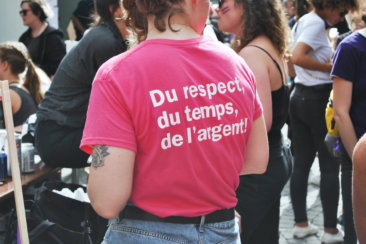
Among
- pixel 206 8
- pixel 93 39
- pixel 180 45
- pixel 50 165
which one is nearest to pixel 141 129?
pixel 180 45

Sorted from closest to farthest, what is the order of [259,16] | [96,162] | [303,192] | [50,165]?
1. [96,162]
2. [259,16]
3. [50,165]
4. [303,192]

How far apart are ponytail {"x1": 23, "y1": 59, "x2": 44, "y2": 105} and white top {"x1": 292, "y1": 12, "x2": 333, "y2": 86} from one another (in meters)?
2.10

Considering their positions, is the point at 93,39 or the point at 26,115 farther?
the point at 26,115

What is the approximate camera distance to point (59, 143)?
307cm

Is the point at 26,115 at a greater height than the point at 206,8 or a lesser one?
lesser

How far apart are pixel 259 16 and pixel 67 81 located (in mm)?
1135

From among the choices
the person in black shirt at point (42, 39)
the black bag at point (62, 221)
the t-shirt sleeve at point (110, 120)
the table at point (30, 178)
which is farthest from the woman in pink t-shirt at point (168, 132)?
the person in black shirt at point (42, 39)

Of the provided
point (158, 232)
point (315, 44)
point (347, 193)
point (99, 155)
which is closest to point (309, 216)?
point (315, 44)

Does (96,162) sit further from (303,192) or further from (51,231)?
(303,192)

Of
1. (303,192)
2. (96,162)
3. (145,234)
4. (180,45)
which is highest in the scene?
(180,45)

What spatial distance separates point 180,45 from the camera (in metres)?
1.52

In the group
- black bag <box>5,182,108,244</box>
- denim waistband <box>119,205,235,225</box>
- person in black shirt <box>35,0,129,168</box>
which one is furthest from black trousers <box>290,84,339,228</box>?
denim waistband <box>119,205,235,225</box>

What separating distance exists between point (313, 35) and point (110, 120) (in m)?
2.92

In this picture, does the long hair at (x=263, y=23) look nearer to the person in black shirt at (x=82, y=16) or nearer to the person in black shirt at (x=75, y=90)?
the person in black shirt at (x=75, y=90)
